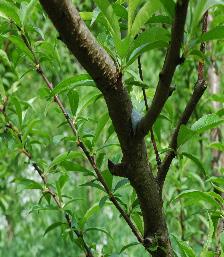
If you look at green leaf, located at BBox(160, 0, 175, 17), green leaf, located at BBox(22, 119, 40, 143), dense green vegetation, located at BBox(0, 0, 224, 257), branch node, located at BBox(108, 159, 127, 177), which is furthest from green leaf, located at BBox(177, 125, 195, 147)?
green leaf, located at BBox(22, 119, 40, 143)

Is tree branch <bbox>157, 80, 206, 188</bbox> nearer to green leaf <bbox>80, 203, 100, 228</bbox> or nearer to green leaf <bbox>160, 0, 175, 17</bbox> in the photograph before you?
green leaf <bbox>160, 0, 175, 17</bbox>

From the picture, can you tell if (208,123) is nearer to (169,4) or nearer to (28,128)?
(169,4)

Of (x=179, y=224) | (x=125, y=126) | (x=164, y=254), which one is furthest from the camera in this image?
(x=179, y=224)

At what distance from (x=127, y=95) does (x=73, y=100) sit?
0.38 meters

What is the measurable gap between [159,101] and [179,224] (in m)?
1.19

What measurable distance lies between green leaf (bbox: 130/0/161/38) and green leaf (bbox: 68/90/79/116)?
39cm

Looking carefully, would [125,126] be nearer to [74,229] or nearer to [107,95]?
[107,95]

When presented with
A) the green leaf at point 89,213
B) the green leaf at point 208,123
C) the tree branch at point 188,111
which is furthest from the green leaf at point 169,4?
the green leaf at point 89,213

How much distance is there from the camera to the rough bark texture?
1.55 feet

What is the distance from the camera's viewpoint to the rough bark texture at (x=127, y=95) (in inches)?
18.7

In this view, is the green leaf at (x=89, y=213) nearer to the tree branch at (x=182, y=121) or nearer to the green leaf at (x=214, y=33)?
the tree branch at (x=182, y=121)

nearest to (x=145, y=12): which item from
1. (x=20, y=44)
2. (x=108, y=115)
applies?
(x=108, y=115)

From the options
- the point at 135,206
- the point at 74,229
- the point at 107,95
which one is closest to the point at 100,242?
the point at 74,229

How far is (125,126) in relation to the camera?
0.59m
